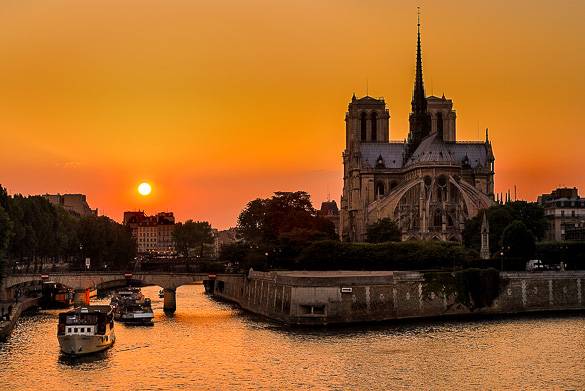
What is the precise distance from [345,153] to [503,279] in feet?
325

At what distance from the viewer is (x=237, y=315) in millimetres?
104562

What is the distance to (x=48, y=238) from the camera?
456 feet

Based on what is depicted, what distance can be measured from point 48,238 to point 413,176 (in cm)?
5825

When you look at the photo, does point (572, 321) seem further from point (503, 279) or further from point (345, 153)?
point (345, 153)

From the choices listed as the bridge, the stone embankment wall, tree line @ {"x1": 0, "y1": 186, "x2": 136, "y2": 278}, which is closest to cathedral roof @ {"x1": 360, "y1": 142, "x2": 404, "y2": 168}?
tree line @ {"x1": 0, "y1": 186, "x2": 136, "y2": 278}

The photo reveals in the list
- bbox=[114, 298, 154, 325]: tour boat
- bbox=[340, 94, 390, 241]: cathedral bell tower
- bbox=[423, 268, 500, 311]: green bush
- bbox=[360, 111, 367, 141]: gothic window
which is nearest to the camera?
bbox=[114, 298, 154, 325]: tour boat

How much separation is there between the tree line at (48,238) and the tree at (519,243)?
50205mm

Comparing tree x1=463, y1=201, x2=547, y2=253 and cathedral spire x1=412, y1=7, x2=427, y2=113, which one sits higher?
cathedral spire x1=412, y1=7, x2=427, y2=113

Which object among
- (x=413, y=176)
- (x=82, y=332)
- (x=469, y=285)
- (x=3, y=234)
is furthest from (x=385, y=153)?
(x=82, y=332)

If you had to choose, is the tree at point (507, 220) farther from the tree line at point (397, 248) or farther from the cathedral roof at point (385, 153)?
the cathedral roof at point (385, 153)

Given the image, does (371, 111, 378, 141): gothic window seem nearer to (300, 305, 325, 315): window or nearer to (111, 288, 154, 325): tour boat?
(111, 288, 154, 325): tour boat

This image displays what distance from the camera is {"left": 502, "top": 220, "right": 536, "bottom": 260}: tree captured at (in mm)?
114562

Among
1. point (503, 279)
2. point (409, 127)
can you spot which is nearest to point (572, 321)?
point (503, 279)

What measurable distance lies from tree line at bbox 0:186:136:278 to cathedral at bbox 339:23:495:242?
125 feet
